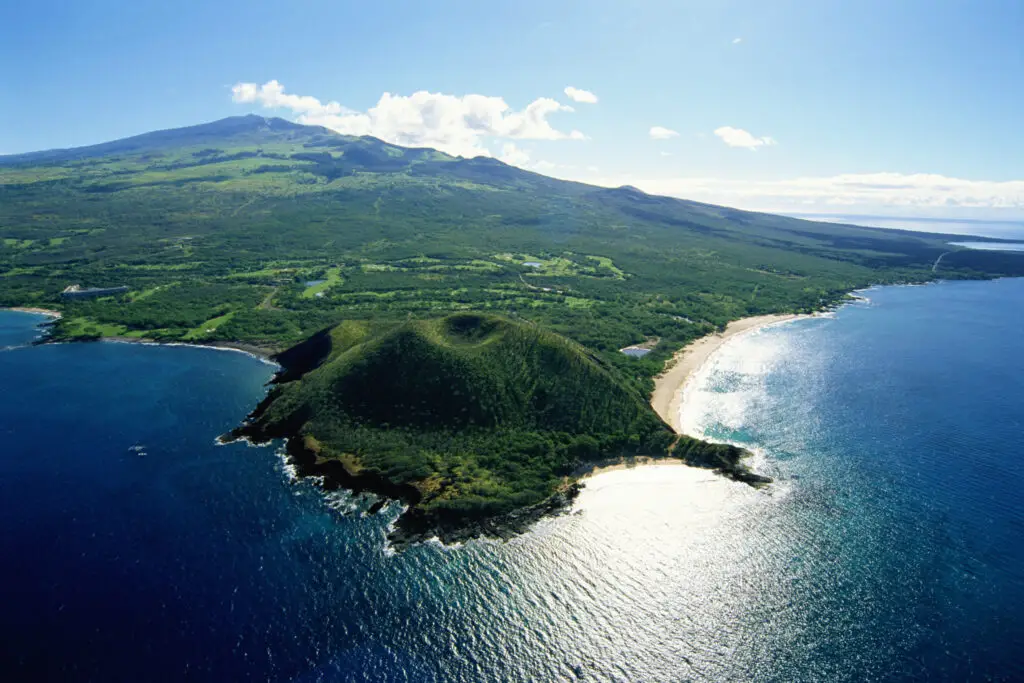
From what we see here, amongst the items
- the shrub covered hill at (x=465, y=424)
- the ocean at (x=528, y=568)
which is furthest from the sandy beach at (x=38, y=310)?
the shrub covered hill at (x=465, y=424)

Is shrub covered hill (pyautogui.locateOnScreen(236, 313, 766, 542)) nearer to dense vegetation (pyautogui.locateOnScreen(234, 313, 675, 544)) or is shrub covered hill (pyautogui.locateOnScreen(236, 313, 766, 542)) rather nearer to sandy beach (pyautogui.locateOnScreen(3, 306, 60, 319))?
dense vegetation (pyautogui.locateOnScreen(234, 313, 675, 544))

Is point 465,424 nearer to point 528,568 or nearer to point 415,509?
point 415,509

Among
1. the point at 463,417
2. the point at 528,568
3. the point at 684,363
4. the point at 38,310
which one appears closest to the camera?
the point at 528,568

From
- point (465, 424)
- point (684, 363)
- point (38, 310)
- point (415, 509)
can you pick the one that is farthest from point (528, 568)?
point (38, 310)

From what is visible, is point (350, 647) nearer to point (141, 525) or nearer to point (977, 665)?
point (141, 525)

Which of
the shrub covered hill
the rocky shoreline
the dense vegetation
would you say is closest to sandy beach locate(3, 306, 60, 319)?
the dense vegetation

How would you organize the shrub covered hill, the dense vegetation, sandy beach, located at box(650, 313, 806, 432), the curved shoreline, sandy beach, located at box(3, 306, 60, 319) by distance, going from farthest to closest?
sandy beach, located at box(3, 306, 60, 319)
the curved shoreline
sandy beach, located at box(650, 313, 806, 432)
the dense vegetation
the shrub covered hill

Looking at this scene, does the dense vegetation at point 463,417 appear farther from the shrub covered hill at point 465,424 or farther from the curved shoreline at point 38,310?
the curved shoreline at point 38,310

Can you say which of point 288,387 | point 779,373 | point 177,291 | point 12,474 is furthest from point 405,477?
point 177,291
